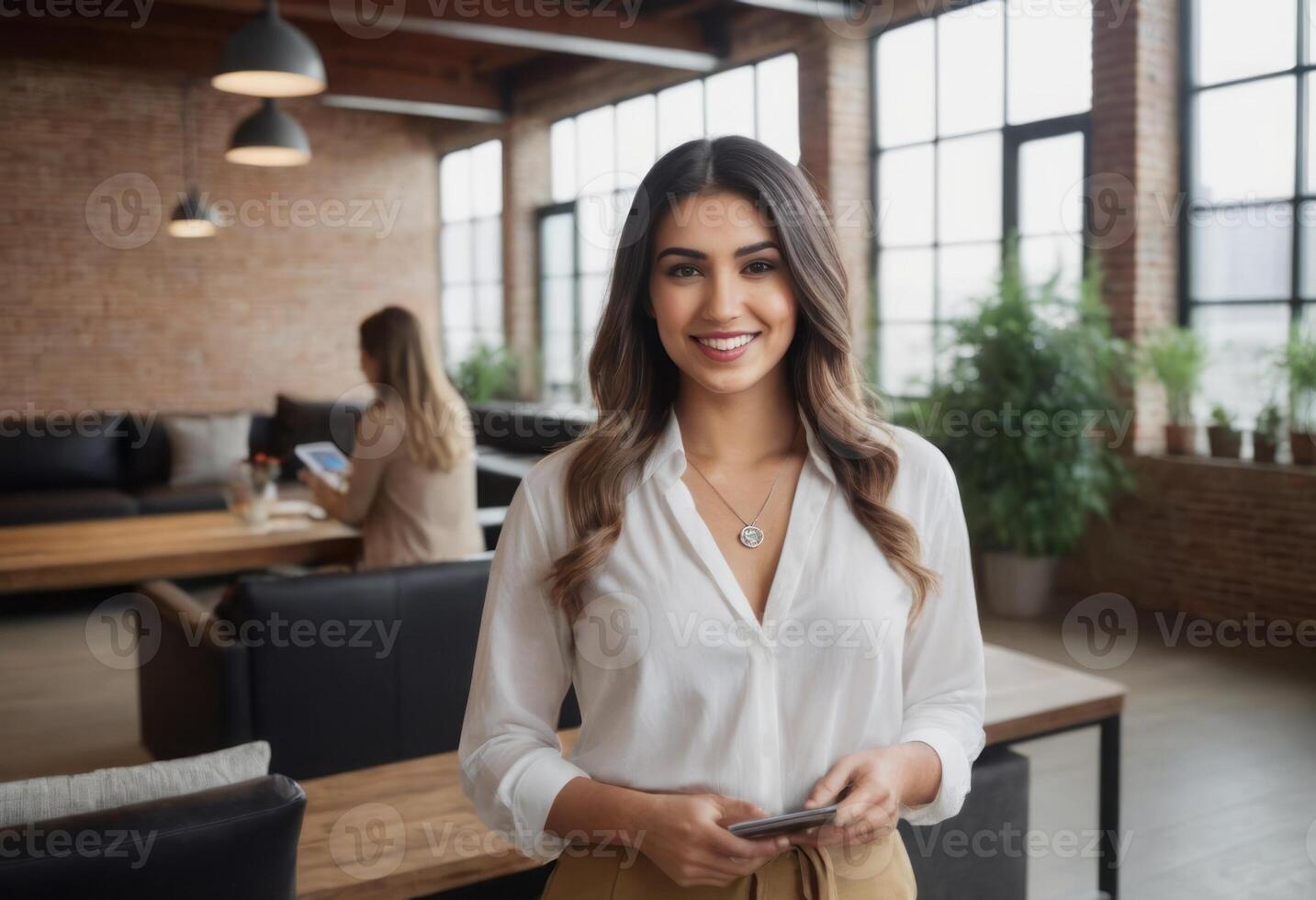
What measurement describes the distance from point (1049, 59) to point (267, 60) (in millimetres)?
3980

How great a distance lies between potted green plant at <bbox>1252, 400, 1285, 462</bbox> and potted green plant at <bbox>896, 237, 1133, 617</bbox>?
0.63 metres

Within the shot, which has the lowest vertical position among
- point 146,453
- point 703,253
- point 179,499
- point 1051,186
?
point 179,499

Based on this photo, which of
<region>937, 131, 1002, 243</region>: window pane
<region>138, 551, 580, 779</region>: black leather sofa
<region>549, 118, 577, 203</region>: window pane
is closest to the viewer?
<region>138, 551, 580, 779</region>: black leather sofa

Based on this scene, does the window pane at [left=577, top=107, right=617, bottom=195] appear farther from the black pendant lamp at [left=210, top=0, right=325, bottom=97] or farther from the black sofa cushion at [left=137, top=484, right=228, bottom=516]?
the black pendant lamp at [left=210, top=0, right=325, bottom=97]

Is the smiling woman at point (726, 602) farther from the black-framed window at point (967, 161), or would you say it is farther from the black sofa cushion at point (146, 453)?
the black sofa cushion at point (146, 453)

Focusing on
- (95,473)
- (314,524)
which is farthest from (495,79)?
(314,524)

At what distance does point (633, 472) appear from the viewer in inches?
51.1

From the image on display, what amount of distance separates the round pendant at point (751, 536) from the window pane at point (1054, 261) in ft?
15.2

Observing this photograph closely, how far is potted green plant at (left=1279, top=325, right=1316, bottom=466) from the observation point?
4789 millimetres

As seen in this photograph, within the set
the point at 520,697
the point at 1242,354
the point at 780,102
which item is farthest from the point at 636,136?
the point at 520,697

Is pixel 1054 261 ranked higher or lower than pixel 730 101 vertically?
lower

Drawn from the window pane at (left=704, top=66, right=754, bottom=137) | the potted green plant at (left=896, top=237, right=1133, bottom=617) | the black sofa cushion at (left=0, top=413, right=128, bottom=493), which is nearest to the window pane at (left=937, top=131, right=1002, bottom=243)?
the potted green plant at (left=896, top=237, right=1133, bottom=617)

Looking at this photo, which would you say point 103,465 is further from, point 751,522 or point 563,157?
point 751,522

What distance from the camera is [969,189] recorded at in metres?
6.46
